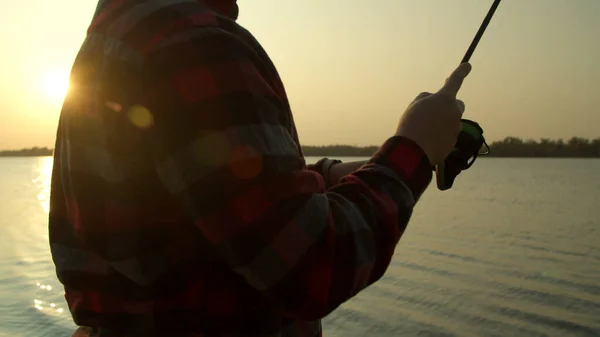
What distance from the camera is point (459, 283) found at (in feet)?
34.0

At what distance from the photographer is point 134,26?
50.4 inches

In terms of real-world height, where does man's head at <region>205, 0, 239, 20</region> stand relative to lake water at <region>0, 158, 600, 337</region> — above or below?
above

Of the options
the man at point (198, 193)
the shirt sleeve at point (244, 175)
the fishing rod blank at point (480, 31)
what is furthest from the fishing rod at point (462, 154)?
the shirt sleeve at point (244, 175)

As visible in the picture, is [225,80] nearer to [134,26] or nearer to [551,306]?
[134,26]

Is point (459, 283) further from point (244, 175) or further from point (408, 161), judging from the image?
point (244, 175)

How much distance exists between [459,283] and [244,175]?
9772mm

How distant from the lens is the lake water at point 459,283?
313 inches

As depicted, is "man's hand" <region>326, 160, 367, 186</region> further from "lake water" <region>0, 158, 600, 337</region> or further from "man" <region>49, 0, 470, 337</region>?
"lake water" <region>0, 158, 600, 337</region>

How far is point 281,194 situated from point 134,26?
0.46m

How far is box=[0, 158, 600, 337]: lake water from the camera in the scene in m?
7.94

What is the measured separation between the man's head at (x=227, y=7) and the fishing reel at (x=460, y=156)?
0.86 meters

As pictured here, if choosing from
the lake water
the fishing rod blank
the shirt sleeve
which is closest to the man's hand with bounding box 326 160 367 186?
the fishing rod blank

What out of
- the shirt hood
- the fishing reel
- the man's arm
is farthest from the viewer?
the man's arm

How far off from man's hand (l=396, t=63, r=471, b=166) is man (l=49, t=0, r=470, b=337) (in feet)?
0.11
